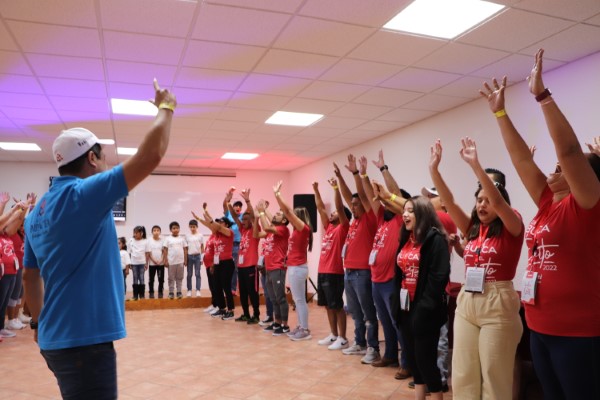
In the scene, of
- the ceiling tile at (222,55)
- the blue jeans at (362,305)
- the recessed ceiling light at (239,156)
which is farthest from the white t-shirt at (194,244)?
the ceiling tile at (222,55)

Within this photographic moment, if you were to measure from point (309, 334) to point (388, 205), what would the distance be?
7.83ft

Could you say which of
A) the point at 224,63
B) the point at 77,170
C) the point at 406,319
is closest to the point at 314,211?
the point at 224,63

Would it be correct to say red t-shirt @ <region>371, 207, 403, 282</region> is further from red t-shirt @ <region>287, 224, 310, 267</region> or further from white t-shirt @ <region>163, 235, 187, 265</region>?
white t-shirt @ <region>163, 235, 187, 265</region>

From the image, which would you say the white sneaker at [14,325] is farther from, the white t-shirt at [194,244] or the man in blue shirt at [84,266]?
the man in blue shirt at [84,266]

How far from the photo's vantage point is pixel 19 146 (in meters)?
8.16

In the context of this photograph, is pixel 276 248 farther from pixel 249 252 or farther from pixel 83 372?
pixel 83 372

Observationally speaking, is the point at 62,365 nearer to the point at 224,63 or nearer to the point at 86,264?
the point at 86,264

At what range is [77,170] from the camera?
1.54 m

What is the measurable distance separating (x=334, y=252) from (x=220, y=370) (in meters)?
1.74

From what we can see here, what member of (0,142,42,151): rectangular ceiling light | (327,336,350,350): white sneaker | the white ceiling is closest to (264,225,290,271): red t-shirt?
(327,336,350,350): white sneaker

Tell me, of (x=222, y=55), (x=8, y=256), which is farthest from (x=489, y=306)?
(x=8, y=256)

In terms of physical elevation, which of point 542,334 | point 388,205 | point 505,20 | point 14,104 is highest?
point 14,104

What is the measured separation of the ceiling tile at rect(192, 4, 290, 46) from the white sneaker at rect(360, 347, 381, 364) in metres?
3.00

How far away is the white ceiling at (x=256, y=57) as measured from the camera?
3.23 metres
